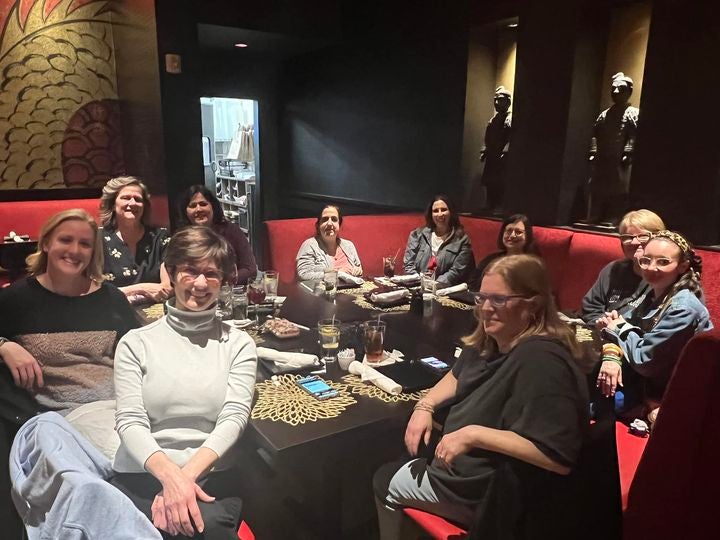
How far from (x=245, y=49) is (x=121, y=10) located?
1.76 meters

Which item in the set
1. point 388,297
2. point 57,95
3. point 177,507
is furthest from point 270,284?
point 57,95

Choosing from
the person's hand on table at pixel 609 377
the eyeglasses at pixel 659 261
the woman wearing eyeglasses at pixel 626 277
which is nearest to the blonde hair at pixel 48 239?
the person's hand on table at pixel 609 377

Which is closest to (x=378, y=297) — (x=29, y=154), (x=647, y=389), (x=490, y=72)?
(x=647, y=389)

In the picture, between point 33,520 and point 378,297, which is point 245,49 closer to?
point 378,297

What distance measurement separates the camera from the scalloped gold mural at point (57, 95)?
12.6 ft

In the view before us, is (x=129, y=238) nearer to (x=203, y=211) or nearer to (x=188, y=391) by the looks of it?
(x=203, y=211)

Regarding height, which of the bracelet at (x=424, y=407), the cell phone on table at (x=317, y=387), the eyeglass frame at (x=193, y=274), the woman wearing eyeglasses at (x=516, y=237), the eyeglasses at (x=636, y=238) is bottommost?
the bracelet at (x=424, y=407)

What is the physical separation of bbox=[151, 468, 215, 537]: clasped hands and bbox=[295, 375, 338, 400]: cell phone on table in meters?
0.41

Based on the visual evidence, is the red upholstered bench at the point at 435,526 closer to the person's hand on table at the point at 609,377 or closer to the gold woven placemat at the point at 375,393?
the gold woven placemat at the point at 375,393

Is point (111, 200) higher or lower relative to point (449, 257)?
higher

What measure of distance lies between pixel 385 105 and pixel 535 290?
13.3 feet

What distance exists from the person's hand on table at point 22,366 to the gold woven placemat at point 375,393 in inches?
34.7

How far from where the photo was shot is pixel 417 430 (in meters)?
1.43

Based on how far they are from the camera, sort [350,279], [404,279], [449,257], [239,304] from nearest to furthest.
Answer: [239,304]
[350,279]
[404,279]
[449,257]
